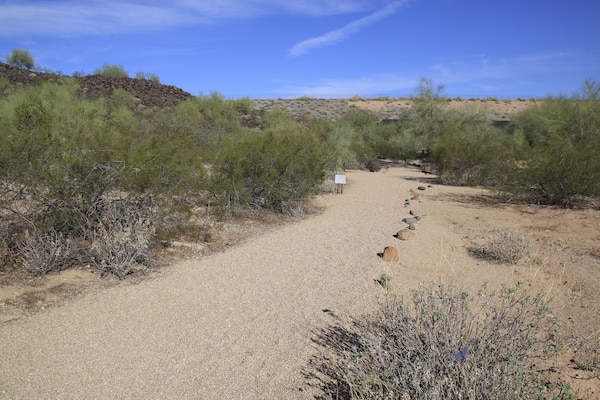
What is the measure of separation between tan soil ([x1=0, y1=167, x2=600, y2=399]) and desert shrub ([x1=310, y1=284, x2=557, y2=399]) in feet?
1.00

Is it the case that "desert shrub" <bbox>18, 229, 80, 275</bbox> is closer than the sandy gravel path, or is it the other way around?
the sandy gravel path

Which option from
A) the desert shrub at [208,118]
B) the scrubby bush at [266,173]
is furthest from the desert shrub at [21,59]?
the scrubby bush at [266,173]

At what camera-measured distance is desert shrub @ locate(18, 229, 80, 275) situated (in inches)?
249

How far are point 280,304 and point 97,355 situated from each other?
7.76 ft

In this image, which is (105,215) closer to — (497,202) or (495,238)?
(495,238)

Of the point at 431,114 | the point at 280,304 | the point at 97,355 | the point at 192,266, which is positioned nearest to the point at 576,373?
the point at 280,304

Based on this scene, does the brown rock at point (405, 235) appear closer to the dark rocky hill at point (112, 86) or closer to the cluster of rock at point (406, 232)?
the cluster of rock at point (406, 232)

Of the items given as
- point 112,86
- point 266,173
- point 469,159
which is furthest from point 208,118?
point 266,173

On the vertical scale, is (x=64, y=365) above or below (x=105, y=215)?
below

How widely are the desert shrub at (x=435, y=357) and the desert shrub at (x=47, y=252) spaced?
4.38 meters

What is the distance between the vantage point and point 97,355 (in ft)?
14.5

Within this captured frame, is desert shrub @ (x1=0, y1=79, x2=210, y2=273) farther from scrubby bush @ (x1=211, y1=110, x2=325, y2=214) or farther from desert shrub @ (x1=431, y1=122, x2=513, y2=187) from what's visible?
desert shrub @ (x1=431, y1=122, x2=513, y2=187)

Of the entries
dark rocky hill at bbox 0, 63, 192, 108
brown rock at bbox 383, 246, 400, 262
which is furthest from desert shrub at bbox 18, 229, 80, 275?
dark rocky hill at bbox 0, 63, 192, 108

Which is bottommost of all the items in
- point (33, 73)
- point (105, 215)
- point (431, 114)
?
point (105, 215)
